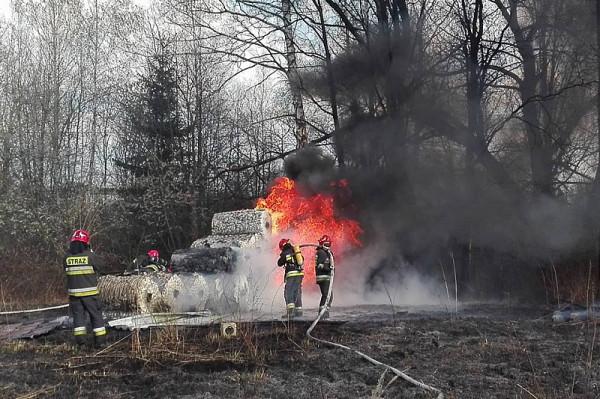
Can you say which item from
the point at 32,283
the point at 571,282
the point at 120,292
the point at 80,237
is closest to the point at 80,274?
the point at 80,237

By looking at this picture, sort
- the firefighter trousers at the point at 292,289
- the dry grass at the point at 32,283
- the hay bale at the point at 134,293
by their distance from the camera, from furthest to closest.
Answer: the dry grass at the point at 32,283 → the firefighter trousers at the point at 292,289 → the hay bale at the point at 134,293

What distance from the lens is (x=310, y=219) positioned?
16.2 meters

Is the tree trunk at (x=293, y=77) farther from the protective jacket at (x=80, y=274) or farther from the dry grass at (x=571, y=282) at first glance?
the protective jacket at (x=80, y=274)

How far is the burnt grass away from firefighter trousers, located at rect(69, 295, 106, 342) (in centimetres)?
32

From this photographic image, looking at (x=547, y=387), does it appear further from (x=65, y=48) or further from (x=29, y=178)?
(x=65, y=48)

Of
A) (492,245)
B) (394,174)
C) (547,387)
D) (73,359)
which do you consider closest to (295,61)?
(394,174)

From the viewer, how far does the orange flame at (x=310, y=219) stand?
16016 millimetres

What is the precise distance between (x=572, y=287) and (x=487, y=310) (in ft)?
9.43

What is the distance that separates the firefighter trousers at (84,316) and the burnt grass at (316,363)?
0.32 metres

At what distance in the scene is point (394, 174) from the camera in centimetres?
1584

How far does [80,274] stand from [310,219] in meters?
8.35

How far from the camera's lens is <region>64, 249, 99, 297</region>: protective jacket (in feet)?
28.5

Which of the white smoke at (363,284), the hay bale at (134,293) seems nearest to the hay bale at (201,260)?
the hay bale at (134,293)

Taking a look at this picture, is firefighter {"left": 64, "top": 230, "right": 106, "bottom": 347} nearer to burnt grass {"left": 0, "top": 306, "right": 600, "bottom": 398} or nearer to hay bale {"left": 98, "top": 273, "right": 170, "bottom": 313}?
burnt grass {"left": 0, "top": 306, "right": 600, "bottom": 398}
